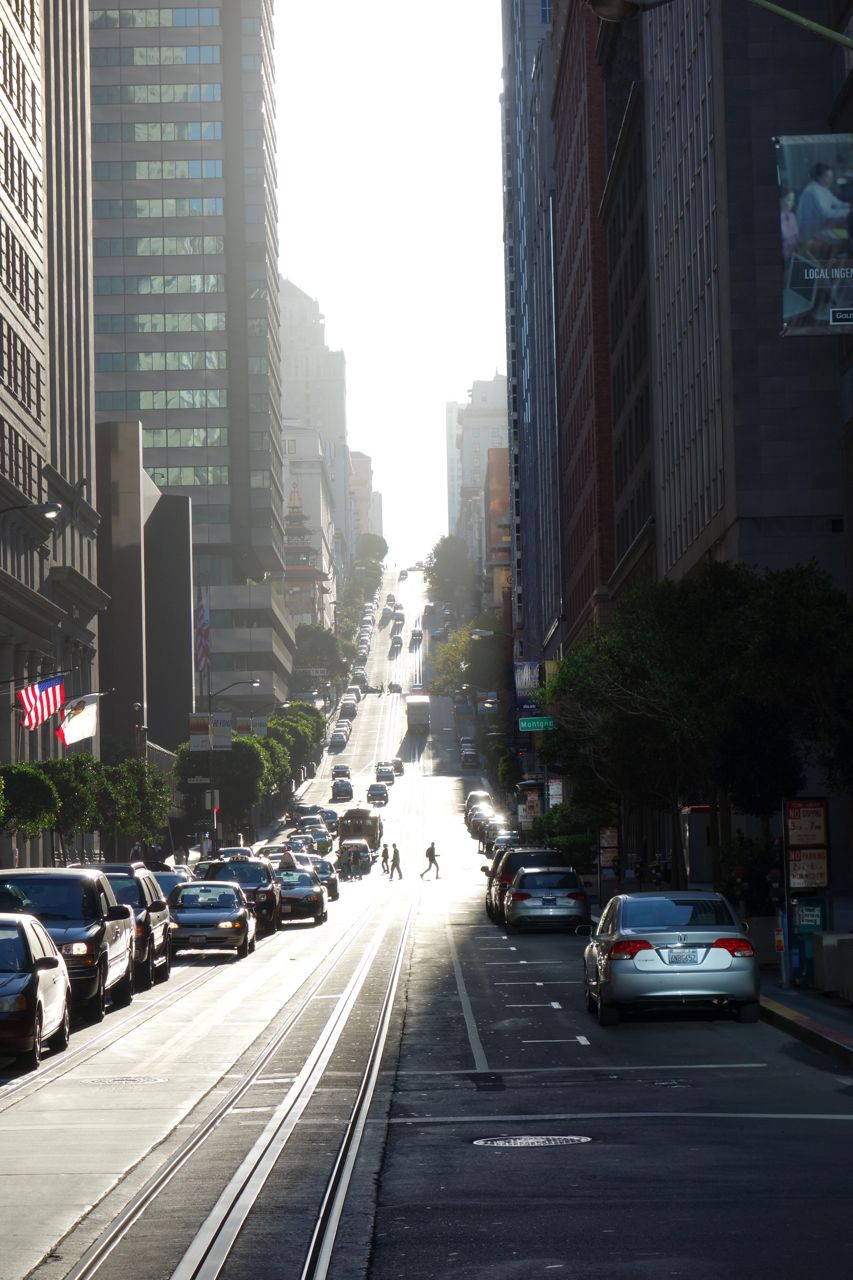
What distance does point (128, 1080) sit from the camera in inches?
736

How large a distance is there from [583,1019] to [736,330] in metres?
30.1

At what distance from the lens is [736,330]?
50812mm

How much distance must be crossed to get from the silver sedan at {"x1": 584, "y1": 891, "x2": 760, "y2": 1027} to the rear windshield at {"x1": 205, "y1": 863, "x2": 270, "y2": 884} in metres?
27.5

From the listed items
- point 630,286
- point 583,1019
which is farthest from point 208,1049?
point 630,286

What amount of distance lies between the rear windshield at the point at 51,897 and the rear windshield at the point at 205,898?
14.4 m

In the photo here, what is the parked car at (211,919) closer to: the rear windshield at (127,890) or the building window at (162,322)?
the rear windshield at (127,890)

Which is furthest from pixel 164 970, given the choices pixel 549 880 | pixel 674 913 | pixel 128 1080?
pixel 128 1080

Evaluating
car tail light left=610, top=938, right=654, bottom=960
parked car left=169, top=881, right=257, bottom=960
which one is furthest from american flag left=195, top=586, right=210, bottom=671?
car tail light left=610, top=938, right=654, bottom=960

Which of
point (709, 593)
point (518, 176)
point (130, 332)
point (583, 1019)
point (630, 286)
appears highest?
point (518, 176)

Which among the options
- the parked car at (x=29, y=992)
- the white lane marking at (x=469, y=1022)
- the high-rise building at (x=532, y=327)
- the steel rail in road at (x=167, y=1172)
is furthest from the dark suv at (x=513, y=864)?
the high-rise building at (x=532, y=327)

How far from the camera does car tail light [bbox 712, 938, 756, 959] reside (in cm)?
2223

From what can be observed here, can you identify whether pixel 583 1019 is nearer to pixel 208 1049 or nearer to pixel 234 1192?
pixel 208 1049

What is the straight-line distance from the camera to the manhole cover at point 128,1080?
60.7 ft

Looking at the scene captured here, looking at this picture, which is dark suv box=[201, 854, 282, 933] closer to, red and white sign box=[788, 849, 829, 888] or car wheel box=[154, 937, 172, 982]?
car wheel box=[154, 937, 172, 982]
